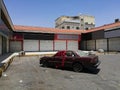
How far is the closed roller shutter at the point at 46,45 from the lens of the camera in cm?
3490

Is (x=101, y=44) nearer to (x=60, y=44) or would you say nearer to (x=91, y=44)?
(x=91, y=44)

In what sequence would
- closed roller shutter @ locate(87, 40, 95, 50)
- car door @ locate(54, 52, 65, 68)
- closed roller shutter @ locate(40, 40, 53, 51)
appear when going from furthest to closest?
closed roller shutter @ locate(87, 40, 95, 50) < closed roller shutter @ locate(40, 40, 53, 51) < car door @ locate(54, 52, 65, 68)

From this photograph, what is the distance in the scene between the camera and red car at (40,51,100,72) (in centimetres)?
967

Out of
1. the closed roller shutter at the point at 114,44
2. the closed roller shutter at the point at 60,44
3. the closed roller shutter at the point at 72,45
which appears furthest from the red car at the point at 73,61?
the closed roller shutter at the point at 72,45

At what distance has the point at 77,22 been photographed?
7919 cm

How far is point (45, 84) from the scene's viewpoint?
6.92 metres

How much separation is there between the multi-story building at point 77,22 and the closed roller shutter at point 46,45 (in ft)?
134

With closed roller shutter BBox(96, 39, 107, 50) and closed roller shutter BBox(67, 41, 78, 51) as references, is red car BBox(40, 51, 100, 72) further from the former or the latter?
closed roller shutter BBox(67, 41, 78, 51)

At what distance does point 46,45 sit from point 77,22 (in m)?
47.2

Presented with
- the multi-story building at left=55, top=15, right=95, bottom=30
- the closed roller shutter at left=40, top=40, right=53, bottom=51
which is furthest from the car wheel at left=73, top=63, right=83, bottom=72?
the multi-story building at left=55, top=15, right=95, bottom=30

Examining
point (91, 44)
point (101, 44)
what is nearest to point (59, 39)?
point (91, 44)

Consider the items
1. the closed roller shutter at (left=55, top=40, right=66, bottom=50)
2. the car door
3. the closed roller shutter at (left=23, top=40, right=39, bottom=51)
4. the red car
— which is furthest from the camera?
the closed roller shutter at (left=55, top=40, right=66, bottom=50)

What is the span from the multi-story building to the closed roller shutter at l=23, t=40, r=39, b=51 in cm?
4257

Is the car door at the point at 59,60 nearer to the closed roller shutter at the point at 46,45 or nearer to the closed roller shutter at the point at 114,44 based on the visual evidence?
the closed roller shutter at the point at 114,44
